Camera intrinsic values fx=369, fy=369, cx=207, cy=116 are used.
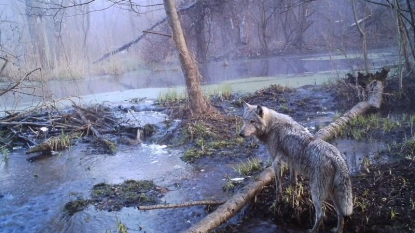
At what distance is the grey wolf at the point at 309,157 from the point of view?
434 cm

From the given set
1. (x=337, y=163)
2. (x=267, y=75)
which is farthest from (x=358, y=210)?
(x=267, y=75)

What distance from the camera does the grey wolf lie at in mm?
4340

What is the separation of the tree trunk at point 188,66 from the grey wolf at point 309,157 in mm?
4476

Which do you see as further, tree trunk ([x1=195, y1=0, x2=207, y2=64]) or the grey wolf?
tree trunk ([x1=195, y1=0, x2=207, y2=64])

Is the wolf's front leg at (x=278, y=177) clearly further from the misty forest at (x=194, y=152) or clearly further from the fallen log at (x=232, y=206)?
the fallen log at (x=232, y=206)

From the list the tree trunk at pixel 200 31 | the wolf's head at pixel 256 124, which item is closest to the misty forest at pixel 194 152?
the wolf's head at pixel 256 124

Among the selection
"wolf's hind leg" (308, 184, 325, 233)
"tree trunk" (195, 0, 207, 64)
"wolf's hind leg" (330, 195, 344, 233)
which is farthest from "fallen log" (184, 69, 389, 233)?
"tree trunk" (195, 0, 207, 64)

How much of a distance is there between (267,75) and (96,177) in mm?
13034

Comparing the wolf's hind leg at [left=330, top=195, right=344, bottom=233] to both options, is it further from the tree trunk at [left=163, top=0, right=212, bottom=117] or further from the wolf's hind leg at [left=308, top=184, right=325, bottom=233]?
the tree trunk at [left=163, top=0, right=212, bottom=117]

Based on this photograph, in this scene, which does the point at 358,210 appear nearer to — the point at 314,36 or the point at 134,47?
the point at 134,47

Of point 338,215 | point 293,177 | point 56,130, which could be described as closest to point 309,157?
point 338,215

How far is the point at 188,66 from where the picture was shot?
10188 mm

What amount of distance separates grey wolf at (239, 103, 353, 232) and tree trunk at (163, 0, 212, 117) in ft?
14.7

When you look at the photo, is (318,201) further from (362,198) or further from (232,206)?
(232,206)
